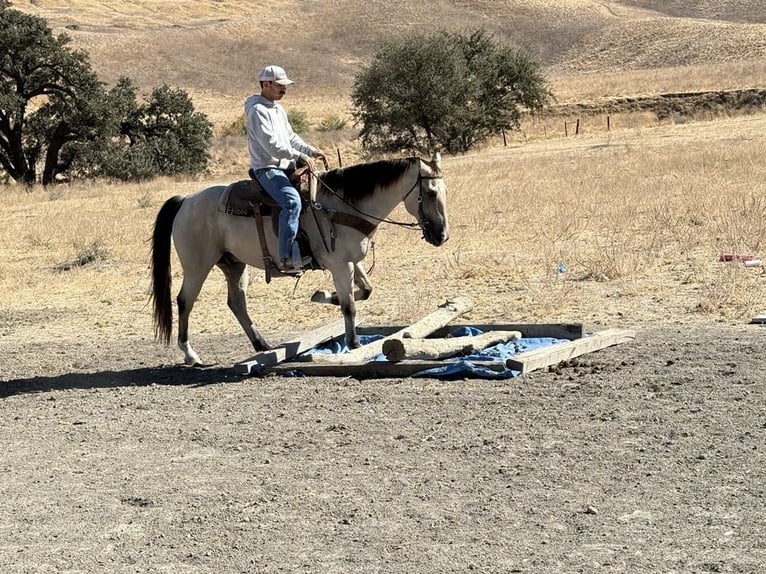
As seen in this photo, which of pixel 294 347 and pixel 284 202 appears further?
pixel 294 347

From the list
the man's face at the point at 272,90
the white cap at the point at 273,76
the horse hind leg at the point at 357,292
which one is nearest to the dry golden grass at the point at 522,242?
the horse hind leg at the point at 357,292

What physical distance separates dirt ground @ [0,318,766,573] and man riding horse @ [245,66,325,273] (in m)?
1.25

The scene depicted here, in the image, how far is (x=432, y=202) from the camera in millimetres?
9359

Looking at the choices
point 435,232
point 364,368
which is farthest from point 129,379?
point 435,232

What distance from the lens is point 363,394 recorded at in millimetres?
8633

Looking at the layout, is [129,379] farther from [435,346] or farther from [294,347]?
[435,346]

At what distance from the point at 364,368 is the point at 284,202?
1.60 meters

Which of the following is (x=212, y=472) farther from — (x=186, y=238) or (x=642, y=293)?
(x=642, y=293)

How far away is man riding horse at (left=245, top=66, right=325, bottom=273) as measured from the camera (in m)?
9.46

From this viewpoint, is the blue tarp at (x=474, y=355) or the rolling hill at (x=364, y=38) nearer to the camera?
the blue tarp at (x=474, y=355)

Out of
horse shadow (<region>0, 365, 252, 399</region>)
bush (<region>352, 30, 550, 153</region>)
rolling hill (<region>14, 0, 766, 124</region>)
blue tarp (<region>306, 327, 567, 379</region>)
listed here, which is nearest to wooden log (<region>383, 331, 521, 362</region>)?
blue tarp (<region>306, 327, 567, 379</region>)

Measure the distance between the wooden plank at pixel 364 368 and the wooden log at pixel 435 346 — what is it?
9cm

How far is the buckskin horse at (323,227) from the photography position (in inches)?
373

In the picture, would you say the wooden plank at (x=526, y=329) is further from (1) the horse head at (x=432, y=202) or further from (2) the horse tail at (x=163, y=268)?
(2) the horse tail at (x=163, y=268)
